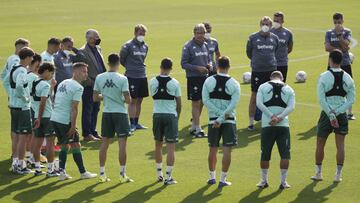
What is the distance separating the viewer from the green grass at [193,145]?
1465cm

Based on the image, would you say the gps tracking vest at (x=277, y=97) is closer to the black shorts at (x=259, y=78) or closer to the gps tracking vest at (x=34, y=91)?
the gps tracking vest at (x=34, y=91)

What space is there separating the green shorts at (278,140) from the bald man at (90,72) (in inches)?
220

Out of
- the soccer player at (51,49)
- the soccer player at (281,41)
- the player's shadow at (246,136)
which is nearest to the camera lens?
the soccer player at (51,49)

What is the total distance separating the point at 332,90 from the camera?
15414 millimetres

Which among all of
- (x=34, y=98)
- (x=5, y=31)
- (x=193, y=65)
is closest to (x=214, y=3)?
(x=5, y=31)

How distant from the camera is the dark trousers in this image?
1933 centimetres

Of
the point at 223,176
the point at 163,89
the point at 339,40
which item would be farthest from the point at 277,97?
the point at 339,40

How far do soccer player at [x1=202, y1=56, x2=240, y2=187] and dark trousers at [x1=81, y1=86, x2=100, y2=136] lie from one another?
4.90 meters

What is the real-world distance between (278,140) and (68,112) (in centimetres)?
389

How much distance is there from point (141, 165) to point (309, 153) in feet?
12.0

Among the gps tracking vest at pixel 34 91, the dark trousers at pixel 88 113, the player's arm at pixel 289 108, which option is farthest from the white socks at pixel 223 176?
the dark trousers at pixel 88 113

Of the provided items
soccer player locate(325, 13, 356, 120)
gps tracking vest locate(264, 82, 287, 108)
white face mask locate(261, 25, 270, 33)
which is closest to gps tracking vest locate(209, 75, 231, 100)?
gps tracking vest locate(264, 82, 287, 108)

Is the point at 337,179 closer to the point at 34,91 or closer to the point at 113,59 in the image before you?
the point at 113,59

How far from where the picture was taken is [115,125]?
51.0 feet
